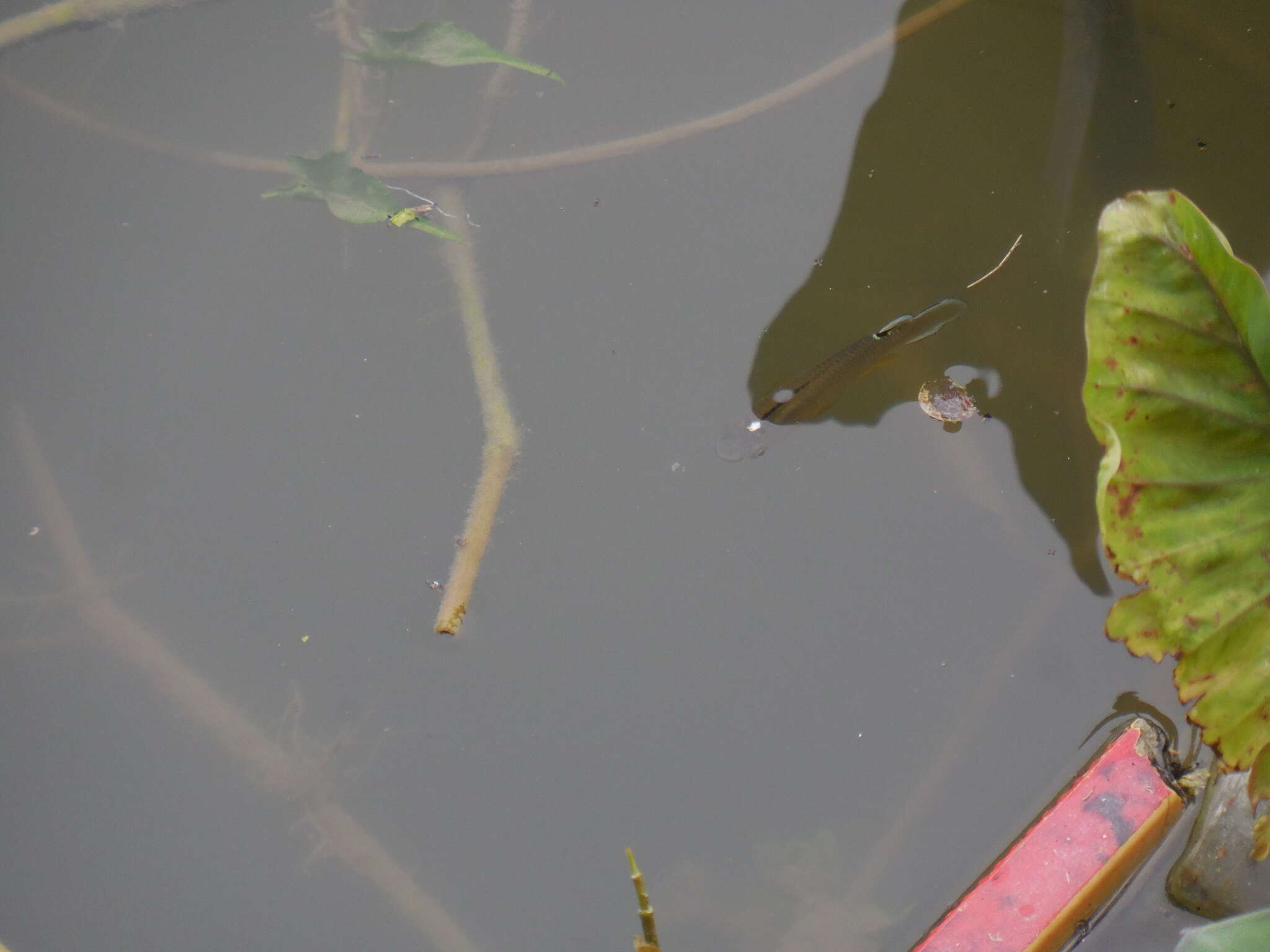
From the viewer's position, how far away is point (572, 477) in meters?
1.81

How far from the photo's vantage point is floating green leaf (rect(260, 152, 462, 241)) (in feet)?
6.40

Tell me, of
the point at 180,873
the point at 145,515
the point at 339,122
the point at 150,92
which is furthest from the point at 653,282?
the point at 180,873

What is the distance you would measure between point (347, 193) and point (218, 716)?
1080 mm

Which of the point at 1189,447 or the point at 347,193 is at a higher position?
Result: the point at 347,193

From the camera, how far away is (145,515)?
1.85 m

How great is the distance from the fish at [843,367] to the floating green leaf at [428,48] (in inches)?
31.7

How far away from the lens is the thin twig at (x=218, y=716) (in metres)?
1.62

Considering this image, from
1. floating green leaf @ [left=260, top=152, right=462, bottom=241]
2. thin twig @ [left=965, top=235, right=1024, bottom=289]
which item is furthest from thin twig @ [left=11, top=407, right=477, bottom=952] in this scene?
thin twig @ [left=965, top=235, right=1024, bottom=289]

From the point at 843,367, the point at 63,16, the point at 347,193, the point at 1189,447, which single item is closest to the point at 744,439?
the point at 843,367

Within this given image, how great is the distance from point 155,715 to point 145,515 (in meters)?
0.39

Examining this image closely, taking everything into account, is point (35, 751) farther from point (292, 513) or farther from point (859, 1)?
point (859, 1)

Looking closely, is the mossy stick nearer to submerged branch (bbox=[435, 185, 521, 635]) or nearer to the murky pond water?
the murky pond water

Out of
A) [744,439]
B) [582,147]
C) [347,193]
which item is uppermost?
[347,193]

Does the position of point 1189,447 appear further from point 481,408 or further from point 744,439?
point 481,408
